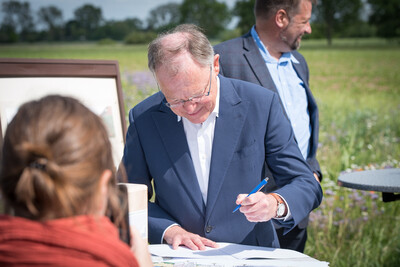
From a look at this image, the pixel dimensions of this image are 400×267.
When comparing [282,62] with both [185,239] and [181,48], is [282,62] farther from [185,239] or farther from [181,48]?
[185,239]

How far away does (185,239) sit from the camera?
1.60m

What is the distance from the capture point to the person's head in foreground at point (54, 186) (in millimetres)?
895

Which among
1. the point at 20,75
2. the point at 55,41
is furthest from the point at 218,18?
the point at 20,75

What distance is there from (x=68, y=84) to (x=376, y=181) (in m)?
1.56

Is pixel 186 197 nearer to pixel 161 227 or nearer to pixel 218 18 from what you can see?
pixel 161 227

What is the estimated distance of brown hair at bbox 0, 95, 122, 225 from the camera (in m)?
0.89

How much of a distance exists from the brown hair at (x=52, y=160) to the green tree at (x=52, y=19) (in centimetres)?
437

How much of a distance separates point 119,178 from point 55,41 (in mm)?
3833

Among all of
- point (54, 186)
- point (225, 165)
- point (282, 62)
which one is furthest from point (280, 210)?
point (282, 62)

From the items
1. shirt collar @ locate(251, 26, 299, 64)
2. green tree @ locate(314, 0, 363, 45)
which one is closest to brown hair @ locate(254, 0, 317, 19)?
shirt collar @ locate(251, 26, 299, 64)

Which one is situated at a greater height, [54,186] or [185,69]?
[185,69]

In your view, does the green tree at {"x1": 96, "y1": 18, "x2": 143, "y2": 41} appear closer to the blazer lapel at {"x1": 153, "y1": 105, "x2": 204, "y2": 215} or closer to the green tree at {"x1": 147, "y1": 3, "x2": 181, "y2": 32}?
the green tree at {"x1": 147, "y1": 3, "x2": 181, "y2": 32}

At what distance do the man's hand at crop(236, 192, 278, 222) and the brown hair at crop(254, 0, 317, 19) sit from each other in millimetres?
1662

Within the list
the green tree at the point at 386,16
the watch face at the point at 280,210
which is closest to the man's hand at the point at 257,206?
the watch face at the point at 280,210
